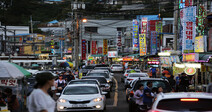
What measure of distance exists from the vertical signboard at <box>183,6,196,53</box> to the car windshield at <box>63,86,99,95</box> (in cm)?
1462

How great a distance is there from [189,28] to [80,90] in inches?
601

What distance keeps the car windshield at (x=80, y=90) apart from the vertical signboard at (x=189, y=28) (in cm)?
1462

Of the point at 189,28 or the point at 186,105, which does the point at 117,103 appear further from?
the point at 186,105

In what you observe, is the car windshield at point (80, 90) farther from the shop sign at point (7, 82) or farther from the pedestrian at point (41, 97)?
the pedestrian at point (41, 97)

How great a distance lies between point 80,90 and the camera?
16359mm

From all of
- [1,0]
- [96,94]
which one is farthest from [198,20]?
[1,0]

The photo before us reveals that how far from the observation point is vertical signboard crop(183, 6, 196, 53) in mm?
28769

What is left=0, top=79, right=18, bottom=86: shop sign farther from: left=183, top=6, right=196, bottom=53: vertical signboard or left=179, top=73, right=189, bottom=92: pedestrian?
left=183, top=6, right=196, bottom=53: vertical signboard

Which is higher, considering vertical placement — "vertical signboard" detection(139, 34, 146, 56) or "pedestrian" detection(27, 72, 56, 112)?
"vertical signboard" detection(139, 34, 146, 56)

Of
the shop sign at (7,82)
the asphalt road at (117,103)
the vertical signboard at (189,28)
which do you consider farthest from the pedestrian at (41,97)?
the vertical signboard at (189,28)

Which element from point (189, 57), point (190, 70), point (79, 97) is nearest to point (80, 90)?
point (79, 97)

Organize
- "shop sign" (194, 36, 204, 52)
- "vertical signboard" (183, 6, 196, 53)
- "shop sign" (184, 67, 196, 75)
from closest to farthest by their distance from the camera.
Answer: "shop sign" (194, 36, 204, 52) → "shop sign" (184, 67, 196, 75) → "vertical signboard" (183, 6, 196, 53)

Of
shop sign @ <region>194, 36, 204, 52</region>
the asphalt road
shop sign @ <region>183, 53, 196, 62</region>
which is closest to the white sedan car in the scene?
the asphalt road

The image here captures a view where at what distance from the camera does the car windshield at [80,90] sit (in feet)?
52.8
